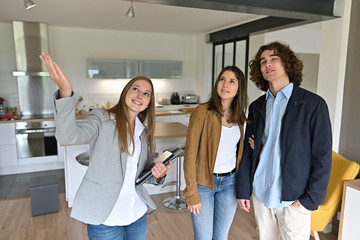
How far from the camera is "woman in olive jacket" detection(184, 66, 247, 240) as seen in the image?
174 centimetres

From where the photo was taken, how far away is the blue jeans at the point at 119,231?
1.42m

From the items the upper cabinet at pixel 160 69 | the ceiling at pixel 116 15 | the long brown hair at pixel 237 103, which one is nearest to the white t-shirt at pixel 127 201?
the long brown hair at pixel 237 103

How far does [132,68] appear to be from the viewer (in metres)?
5.66

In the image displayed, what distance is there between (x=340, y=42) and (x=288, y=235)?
208 centimetres

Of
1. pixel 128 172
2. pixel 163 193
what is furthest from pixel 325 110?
pixel 163 193

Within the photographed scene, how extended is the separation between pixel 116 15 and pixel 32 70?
1.81 m

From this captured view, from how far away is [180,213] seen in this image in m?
3.33

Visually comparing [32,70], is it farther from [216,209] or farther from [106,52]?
[216,209]

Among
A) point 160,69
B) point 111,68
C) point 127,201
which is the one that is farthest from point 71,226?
point 160,69

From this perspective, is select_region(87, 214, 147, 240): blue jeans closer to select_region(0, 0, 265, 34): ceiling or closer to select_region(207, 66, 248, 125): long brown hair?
select_region(207, 66, 248, 125): long brown hair

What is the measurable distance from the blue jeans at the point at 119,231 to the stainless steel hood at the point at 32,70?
13.6ft

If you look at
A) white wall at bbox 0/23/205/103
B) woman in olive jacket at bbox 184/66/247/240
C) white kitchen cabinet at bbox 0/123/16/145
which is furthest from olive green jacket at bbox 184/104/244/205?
white wall at bbox 0/23/205/103

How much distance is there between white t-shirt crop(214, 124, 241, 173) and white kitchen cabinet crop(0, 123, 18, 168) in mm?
4120

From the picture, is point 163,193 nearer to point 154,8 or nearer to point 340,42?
point 154,8
